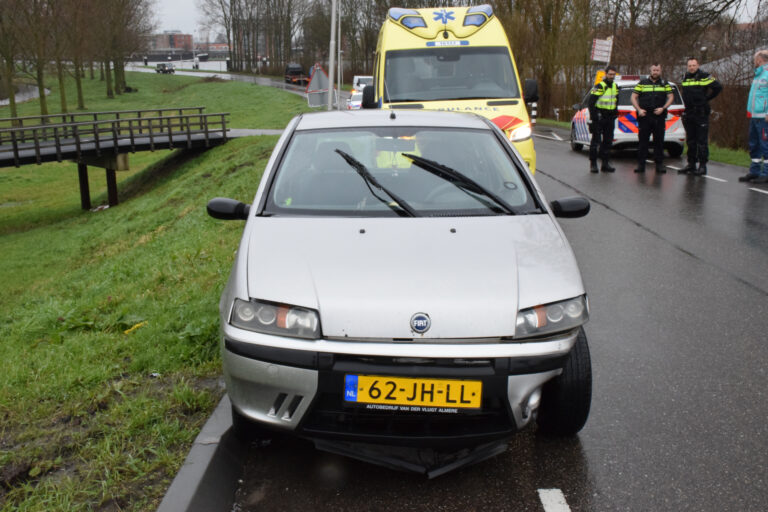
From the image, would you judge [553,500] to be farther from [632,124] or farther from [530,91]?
[632,124]

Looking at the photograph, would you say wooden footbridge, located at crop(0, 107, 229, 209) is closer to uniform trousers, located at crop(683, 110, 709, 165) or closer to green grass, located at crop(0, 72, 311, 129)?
green grass, located at crop(0, 72, 311, 129)

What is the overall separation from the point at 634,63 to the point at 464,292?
27.1 meters

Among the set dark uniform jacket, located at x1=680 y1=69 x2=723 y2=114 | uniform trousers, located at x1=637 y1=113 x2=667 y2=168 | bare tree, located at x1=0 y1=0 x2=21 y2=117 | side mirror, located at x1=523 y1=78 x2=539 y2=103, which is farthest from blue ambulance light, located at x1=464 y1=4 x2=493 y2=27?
bare tree, located at x1=0 y1=0 x2=21 y2=117

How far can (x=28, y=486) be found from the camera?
118 inches

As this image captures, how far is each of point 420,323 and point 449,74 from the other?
798cm

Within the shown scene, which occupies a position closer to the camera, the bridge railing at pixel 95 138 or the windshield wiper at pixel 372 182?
the windshield wiper at pixel 372 182

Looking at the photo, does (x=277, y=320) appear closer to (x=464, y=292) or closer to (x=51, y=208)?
(x=464, y=292)

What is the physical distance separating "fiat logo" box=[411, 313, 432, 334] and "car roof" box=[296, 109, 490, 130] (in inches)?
77.8

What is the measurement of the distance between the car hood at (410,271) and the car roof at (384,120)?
109 centimetres

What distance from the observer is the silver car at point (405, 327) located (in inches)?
114

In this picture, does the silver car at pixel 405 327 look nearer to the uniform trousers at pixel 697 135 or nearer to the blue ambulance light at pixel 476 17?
the blue ambulance light at pixel 476 17

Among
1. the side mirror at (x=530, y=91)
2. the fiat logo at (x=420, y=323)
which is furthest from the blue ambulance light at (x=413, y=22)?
the fiat logo at (x=420, y=323)

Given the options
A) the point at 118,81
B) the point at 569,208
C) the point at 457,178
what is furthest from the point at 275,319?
the point at 118,81

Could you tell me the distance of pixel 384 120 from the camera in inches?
185
